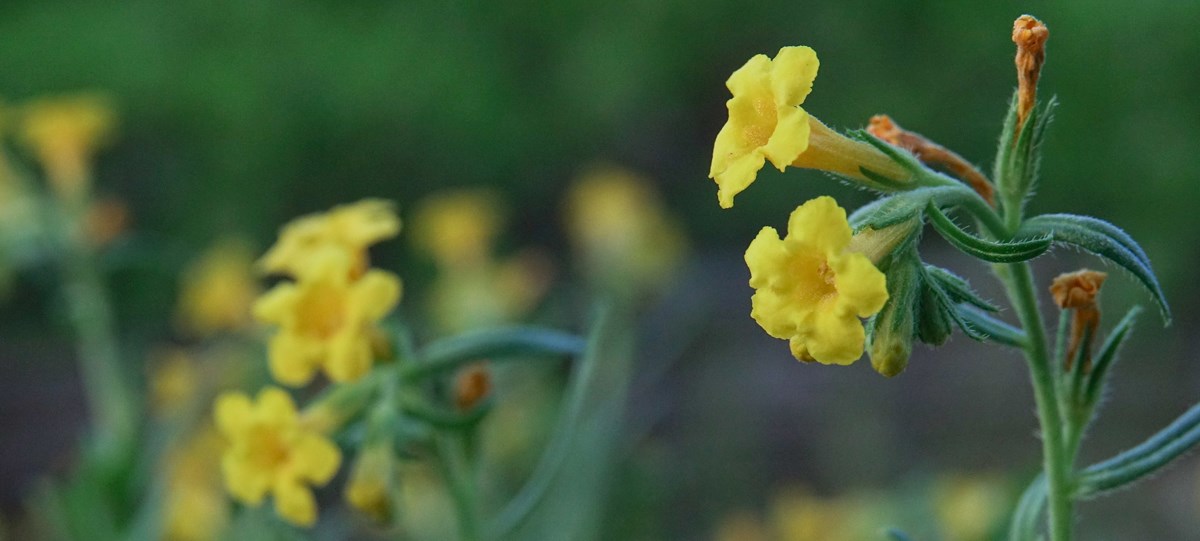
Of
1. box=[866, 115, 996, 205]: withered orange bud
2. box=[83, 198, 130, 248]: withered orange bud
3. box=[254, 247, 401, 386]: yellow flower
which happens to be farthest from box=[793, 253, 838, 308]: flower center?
box=[83, 198, 130, 248]: withered orange bud

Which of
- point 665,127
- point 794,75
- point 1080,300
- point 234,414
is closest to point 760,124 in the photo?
point 794,75

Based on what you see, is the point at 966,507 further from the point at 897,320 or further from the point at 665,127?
the point at 665,127

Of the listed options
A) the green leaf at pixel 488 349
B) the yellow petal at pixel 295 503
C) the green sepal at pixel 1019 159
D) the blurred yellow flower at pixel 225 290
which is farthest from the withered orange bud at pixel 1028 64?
the blurred yellow flower at pixel 225 290

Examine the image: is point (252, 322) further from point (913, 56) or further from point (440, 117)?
point (913, 56)

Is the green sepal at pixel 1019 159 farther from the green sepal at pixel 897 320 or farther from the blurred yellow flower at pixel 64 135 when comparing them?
the blurred yellow flower at pixel 64 135

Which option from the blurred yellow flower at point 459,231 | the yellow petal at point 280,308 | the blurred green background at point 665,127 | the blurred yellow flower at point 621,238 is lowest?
the yellow petal at point 280,308

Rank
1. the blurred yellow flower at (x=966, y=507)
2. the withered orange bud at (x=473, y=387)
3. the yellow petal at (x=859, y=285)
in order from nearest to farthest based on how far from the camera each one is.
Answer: the yellow petal at (x=859, y=285)
the withered orange bud at (x=473, y=387)
the blurred yellow flower at (x=966, y=507)
